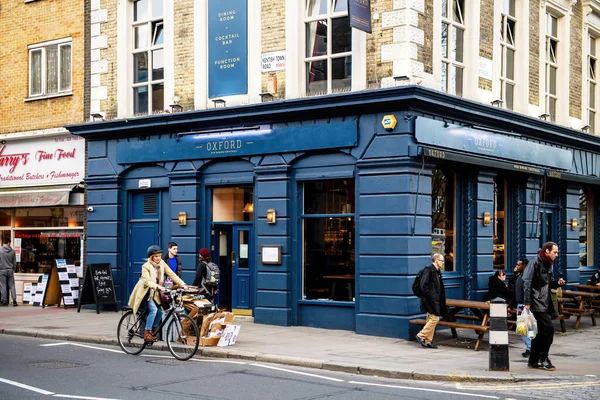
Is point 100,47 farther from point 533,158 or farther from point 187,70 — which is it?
point 533,158

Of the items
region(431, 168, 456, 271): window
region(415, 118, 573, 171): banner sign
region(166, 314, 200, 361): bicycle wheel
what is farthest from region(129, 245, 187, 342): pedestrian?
region(431, 168, 456, 271): window

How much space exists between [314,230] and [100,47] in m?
7.92

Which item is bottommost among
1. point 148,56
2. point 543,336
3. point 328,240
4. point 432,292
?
point 543,336

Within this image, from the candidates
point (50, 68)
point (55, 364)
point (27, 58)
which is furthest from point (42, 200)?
point (55, 364)

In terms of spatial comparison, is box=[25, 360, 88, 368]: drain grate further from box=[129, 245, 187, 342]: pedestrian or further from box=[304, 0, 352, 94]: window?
box=[304, 0, 352, 94]: window

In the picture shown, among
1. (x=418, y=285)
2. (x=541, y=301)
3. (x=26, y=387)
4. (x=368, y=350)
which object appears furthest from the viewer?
(x=418, y=285)

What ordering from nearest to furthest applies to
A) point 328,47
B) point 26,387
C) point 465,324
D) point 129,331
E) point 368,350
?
point 26,387 < point 129,331 < point 368,350 < point 465,324 < point 328,47

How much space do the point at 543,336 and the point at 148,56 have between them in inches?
485

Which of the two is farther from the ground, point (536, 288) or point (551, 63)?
point (551, 63)

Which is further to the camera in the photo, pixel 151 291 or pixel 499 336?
pixel 151 291

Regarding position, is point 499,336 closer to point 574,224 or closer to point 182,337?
point 182,337

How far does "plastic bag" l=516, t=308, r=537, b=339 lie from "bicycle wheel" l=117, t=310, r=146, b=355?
6.09 meters

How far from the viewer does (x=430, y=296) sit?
46.9 ft

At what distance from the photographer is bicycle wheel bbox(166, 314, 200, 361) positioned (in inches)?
507
